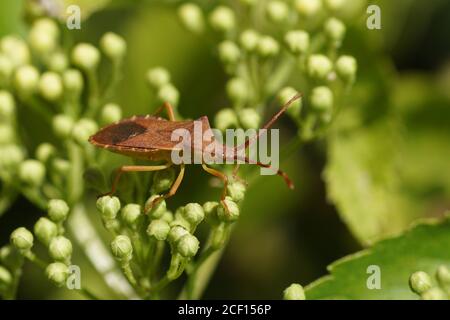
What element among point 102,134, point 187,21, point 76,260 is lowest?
point 76,260

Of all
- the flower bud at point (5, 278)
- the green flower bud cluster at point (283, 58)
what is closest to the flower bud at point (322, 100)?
the green flower bud cluster at point (283, 58)

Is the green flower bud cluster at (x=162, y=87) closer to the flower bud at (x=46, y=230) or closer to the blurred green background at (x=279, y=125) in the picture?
the blurred green background at (x=279, y=125)

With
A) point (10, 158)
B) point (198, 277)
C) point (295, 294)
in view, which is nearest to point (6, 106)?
point (10, 158)

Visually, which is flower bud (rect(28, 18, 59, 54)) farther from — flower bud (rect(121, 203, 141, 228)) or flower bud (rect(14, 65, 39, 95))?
flower bud (rect(121, 203, 141, 228))

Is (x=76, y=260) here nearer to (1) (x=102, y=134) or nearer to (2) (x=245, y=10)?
(1) (x=102, y=134)


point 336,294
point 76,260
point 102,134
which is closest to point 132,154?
point 102,134
